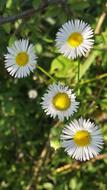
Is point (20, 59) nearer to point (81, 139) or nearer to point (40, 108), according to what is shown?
point (81, 139)

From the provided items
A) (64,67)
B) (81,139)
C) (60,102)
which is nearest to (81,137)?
(81,139)

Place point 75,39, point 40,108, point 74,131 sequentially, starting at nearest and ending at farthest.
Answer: point 74,131
point 75,39
point 40,108

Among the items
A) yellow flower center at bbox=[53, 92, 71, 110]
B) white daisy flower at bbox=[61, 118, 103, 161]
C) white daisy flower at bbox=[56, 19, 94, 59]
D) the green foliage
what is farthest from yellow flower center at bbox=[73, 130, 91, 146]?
the green foliage

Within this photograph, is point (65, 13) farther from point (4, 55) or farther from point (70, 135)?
point (70, 135)

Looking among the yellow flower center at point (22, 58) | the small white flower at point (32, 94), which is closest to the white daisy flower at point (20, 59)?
the yellow flower center at point (22, 58)

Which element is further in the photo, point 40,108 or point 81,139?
point 40,108

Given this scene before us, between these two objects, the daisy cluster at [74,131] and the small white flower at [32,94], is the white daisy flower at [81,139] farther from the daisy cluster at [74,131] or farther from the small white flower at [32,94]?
the small white flower at [32,94]
